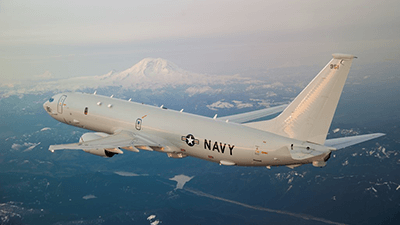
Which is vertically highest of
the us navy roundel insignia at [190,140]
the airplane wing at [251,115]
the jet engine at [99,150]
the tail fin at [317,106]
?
the tail fin at [317,106]

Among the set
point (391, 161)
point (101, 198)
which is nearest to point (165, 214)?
point (101, 198)

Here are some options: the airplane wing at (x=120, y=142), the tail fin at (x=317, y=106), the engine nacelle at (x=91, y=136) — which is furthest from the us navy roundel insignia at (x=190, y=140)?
the engine nacelle at (x=91, y=136)

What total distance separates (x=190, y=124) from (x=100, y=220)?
144 metres

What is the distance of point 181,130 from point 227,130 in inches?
195

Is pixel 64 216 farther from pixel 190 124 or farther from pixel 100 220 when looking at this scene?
pixel 190 124

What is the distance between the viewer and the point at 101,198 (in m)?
186

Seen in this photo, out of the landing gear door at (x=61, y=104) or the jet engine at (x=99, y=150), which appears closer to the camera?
the jet engine at (x=99, y=150)

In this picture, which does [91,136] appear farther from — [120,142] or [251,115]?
[251,115]

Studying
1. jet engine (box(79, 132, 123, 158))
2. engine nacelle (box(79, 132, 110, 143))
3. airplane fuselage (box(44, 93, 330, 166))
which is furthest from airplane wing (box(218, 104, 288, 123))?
engine nacelle (box(79, 132, 110, 143))

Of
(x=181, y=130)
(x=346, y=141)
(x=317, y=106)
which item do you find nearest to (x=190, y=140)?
(x=181, y=130)

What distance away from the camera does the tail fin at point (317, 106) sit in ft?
89.6

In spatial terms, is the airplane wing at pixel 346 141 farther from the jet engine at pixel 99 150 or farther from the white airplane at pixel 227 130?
the jet engine at pixel 99 150

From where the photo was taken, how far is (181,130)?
118 ft

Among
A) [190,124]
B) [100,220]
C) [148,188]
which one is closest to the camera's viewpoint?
[190,124]
